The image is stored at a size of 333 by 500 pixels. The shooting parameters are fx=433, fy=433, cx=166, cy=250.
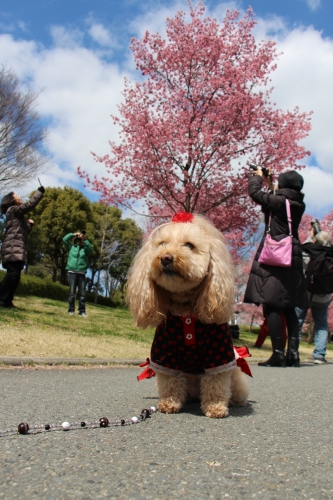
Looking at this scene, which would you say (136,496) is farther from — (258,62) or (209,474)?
(258,62)

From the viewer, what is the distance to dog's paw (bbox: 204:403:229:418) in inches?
93.3

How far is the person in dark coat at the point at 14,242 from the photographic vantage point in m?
7.05

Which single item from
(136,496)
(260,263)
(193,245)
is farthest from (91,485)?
(260,263)

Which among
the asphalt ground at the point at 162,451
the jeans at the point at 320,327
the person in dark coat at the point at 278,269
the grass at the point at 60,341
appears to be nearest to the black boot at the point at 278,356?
the person in dark coat at the point at 278,269

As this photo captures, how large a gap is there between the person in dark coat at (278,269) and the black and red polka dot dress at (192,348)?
8.76 ft

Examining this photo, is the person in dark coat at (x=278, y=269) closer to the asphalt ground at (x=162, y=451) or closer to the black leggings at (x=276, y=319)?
the black leggings at (x=276, y=319)

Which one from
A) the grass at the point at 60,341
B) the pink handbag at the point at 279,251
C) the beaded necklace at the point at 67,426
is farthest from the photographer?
the pink handbag at the point at 279,251

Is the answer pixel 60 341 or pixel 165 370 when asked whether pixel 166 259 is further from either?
pixel 60 341

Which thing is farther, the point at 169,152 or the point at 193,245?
the point at 169,152

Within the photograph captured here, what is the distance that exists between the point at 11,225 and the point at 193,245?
18.3 feet

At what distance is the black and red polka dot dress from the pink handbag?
261 centimetres

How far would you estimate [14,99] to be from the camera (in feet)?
48.9

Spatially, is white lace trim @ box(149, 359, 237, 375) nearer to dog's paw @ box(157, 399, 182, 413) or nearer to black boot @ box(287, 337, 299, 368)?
dog's paw @ box(157, 399, 182, 413)

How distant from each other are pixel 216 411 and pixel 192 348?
36 centimetres
